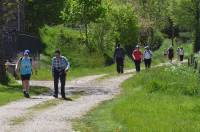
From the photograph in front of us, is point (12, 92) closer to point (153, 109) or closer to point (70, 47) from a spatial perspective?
point (153, 109)

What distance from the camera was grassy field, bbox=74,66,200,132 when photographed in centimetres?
1559

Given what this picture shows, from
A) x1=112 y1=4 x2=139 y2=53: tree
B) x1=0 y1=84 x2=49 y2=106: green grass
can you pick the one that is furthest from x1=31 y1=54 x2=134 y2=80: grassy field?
x1=112 y1=4 x2=139 y2=53: tree

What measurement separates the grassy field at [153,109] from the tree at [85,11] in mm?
21084

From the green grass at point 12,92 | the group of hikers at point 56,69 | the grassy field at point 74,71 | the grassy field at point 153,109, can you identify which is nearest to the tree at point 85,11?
the grassy field at point 74,71

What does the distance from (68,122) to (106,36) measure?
37.2 meters

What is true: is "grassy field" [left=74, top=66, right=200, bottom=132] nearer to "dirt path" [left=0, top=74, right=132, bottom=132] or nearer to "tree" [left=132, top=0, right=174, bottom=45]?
"dirt path" [left=0, top=74, right=132, bottom=132]

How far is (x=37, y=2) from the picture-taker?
54.2 meters

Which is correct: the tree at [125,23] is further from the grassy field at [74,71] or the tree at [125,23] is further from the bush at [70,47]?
the grassy field at [74,71]

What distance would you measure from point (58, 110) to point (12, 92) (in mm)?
6561

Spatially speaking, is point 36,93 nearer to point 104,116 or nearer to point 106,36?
point 104,116

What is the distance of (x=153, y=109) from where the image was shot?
63.4 ft

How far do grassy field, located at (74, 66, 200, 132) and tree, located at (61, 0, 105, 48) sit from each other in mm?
21084

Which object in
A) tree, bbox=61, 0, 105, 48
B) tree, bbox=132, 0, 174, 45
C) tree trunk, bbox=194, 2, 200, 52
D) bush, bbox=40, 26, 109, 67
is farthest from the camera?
tree trunk, bbox=194, 2, 200, 52

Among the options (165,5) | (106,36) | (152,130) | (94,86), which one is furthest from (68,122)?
(165,5)
